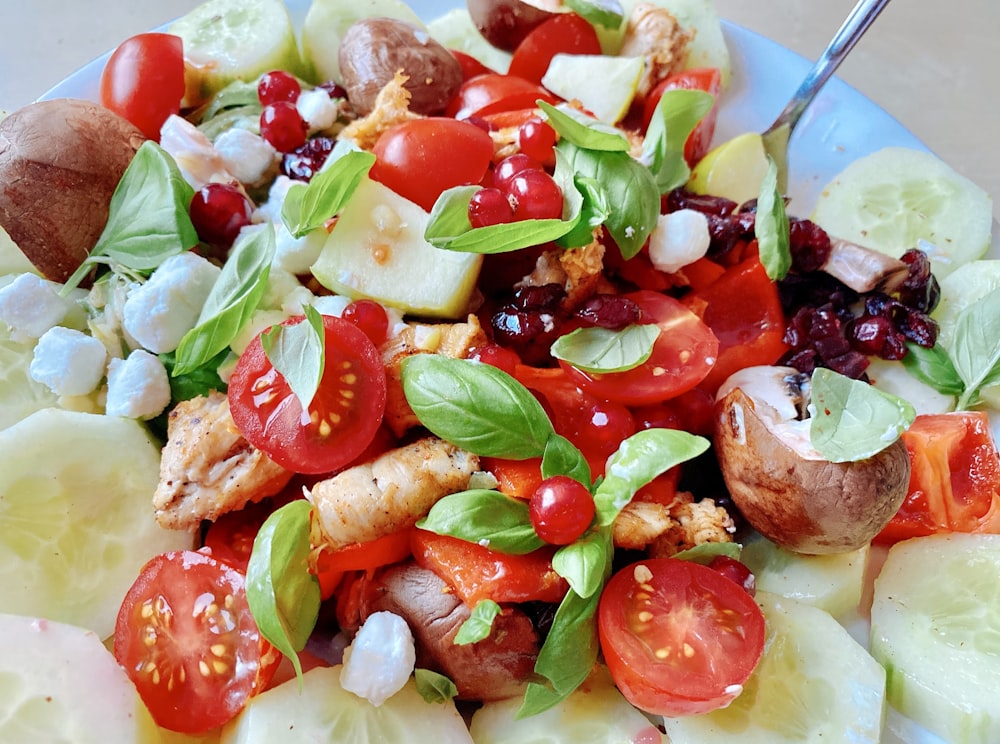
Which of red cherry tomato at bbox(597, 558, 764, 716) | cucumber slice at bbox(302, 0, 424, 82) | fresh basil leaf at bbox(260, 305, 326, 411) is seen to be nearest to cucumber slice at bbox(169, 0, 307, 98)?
cucumber slice at bbox(302, 0, 424, 82)

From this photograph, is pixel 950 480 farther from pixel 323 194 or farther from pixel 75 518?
pixel 75 518

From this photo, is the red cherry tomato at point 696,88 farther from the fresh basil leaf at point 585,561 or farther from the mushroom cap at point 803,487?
the fresh basil leaf at point 585,561

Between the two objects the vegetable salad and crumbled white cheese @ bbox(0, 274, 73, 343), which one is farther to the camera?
crumbled white cheese @ bbox(0, 274, 73, 343)

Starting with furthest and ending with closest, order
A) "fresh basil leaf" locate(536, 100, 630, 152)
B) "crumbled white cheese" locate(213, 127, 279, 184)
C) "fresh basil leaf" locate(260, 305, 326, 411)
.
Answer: "crumbled white cheese" locate(213, 127, 279, 184) → "fresh basil leaf" locate(536, 100, 630, 152) → "fresh basil leaf" locate(260, 305, 326, 411)

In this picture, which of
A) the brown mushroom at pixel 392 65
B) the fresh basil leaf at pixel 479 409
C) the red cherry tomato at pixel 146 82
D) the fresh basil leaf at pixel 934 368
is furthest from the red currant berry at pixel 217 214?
the fresh basil leaf at pixel 934 368

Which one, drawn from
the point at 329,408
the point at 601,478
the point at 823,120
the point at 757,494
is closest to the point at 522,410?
the point at 601,478

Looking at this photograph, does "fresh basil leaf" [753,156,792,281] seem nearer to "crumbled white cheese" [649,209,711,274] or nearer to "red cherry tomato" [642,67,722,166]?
"crumbled white cheese" [649,209,711,274]

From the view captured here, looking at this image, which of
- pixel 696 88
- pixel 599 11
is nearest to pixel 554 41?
pixel 599 11
